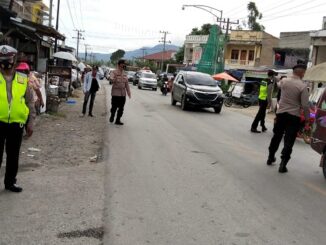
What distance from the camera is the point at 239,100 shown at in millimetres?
31703

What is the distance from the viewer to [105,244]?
4.66 m

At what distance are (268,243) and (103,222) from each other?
1721 millimetres

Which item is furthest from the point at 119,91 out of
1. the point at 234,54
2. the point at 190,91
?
the point at 234,54

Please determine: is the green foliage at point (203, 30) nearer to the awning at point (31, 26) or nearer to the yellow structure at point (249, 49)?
the yellow structure at point (249, 49)

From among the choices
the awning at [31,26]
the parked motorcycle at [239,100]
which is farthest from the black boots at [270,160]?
the parked motorcycle at [239,100]

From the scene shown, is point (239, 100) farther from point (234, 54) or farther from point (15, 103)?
point (234, 54)

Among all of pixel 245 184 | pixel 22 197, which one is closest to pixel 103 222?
pixel 22 197

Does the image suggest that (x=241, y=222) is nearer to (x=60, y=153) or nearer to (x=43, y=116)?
(x=60, y=153)

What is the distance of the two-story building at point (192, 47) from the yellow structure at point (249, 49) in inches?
547

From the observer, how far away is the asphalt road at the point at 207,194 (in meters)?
5.09

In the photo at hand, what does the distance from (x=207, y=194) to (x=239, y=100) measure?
25.5m

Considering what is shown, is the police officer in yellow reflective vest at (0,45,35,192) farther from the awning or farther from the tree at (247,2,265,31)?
the tree at (247,2,265,31)

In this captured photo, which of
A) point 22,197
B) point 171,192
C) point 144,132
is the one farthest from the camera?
point 144,132

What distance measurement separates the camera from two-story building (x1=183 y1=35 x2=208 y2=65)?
81.2 metres
